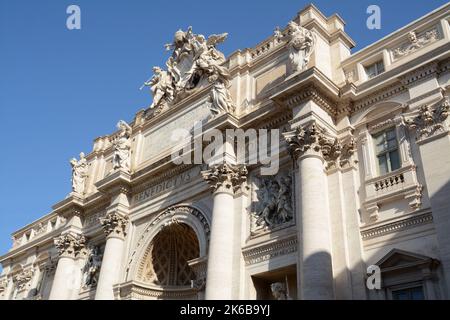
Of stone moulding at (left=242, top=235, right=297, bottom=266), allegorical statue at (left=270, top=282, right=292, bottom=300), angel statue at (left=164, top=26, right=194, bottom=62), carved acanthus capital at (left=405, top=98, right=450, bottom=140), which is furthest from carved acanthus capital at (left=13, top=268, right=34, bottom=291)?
carved acanthus capital at (left=405, top=98, right=450, bottom=140)

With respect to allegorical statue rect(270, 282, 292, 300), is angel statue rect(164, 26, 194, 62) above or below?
above

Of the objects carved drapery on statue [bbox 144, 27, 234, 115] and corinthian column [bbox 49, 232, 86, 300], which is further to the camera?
corinthian column [bbox 49, 232, 86, 300]

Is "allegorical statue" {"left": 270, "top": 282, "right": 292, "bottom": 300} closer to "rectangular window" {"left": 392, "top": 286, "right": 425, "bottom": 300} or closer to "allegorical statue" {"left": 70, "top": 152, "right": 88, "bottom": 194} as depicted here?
"rectangular window" {"left": 392, "top": 286, "right": 425, "bottom": 300}

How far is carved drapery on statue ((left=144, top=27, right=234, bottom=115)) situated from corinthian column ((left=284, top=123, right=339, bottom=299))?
5.58m

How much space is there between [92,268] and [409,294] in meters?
16.6

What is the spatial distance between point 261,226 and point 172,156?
6.44m

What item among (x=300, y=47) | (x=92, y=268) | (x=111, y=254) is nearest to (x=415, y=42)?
(x=300, y=47)

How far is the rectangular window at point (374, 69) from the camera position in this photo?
1834 cm

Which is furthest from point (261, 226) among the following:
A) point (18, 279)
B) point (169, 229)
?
point (18, 279)

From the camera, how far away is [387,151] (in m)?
16.4

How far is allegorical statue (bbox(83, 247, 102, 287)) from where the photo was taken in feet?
82.8

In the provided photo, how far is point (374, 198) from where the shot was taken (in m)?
15.7

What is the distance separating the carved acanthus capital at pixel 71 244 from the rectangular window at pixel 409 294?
17.7m

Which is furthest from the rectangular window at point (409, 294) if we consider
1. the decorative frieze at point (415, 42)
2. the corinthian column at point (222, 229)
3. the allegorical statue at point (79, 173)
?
the allegorical statue at point (79, 173)
